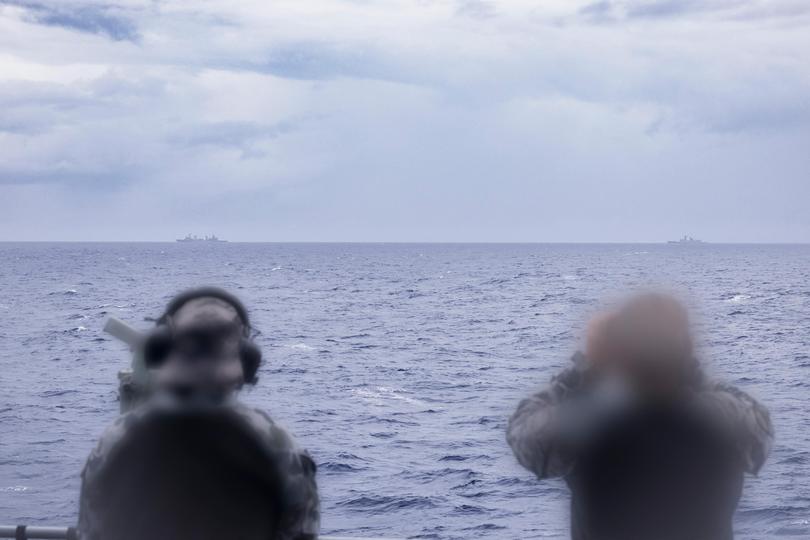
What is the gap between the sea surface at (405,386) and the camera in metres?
23.8

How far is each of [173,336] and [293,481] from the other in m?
0.52

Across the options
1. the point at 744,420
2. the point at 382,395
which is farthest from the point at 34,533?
the point at 382,395

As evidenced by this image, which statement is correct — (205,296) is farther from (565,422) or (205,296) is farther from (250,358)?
(565,422)

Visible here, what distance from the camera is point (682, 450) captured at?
295 cm

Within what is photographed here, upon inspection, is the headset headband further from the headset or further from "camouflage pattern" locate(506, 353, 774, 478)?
"camouflage pattern" locate(506, 353, 774, 478)

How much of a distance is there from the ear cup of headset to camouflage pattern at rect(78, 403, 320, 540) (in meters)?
0.14

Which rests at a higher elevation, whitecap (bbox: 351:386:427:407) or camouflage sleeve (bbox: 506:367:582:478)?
camouflage sleeve (bbox: 506:367:582:478)

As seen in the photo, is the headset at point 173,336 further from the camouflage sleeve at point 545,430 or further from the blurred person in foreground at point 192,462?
the camouflage sleeve at point 545,430

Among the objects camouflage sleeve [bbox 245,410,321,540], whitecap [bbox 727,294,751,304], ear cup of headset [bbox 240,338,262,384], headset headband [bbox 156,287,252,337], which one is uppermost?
headset headband [bbox 156,287,252,337]

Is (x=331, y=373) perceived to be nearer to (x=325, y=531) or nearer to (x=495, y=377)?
(x=495, y=377)

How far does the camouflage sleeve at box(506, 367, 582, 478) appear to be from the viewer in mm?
2945

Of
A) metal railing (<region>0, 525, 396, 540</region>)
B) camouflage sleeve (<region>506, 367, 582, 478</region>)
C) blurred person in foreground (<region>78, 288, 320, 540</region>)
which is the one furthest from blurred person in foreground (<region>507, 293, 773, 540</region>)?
metal railing (<region>0, 525, 396, 540</region>)

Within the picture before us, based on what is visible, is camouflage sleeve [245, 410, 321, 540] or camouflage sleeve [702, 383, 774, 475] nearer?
camouflage sleeve [245, 410, 321, 540]

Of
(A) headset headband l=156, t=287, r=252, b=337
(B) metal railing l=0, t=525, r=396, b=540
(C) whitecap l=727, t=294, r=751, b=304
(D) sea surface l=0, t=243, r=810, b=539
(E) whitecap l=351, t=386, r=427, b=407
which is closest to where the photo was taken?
(A) headset headband l=156, t=287, r=252, b=337
